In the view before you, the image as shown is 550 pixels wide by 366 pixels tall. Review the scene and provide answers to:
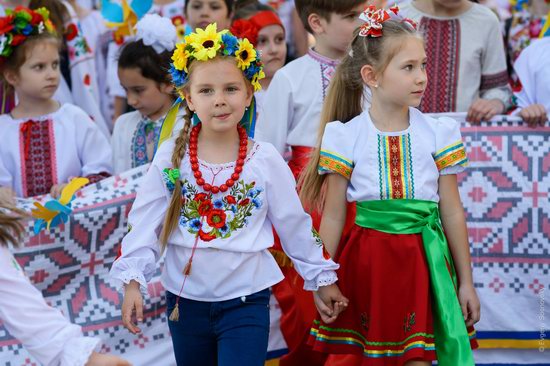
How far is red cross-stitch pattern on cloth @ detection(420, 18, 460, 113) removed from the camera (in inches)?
228

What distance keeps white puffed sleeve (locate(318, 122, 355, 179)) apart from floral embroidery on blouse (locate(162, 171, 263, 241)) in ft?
1.47

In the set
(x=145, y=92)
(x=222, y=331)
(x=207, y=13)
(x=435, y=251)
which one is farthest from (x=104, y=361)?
(x=207, y=13)

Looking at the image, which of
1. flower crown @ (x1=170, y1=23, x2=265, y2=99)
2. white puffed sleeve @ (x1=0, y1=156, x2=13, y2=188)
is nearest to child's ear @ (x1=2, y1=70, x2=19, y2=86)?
white puffed sleeve @ (x1=0, y1=156, x2=13, y2=188)

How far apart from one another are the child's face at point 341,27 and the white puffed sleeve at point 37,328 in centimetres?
255

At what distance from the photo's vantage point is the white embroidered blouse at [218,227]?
13.4 feet

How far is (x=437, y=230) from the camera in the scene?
4.41 m

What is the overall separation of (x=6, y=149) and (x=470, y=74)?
267cm

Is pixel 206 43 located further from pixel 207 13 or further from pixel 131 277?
pixel 207 13

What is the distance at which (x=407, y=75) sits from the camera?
436 centimetres

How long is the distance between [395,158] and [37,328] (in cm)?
176

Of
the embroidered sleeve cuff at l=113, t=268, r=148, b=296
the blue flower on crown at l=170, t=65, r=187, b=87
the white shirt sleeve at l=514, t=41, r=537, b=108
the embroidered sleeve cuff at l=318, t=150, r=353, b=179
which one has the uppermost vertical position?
the blue flower on crown at l=170, t=65, r=187, b=87

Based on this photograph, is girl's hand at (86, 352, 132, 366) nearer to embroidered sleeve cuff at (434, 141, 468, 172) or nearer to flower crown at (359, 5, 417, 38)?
embroidered sleeve cuff at (434, 141, 468, 172)

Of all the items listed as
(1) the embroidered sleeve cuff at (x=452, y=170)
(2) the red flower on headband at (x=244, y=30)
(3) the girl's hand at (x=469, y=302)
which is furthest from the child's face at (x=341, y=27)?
(3) the girl's hand at (x=469, y=302)

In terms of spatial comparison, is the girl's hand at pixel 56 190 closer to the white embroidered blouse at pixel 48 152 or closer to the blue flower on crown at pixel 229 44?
the white embroidered blouse at pixel 48 152
